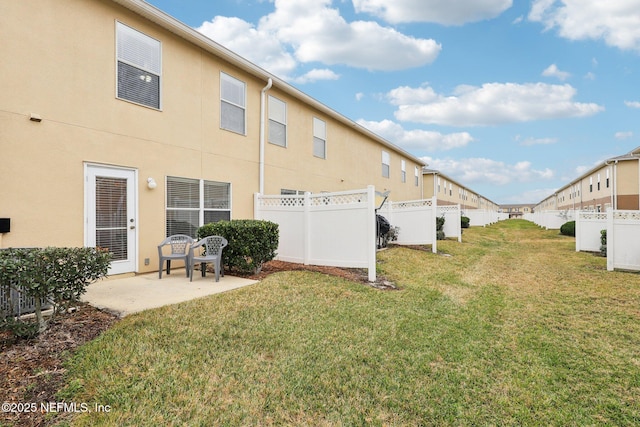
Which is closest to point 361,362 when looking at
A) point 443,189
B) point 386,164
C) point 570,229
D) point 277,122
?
point 277,122

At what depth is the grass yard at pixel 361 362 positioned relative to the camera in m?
2.58

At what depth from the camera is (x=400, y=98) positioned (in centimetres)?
1873

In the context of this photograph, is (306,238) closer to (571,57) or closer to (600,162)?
(571,57)

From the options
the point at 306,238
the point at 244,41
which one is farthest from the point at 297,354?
the point at 244,41

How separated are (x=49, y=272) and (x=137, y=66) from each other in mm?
5151

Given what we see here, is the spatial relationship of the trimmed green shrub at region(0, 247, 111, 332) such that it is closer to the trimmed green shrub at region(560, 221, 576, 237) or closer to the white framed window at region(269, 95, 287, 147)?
the white framed window at region(269, 95, 287, 147)

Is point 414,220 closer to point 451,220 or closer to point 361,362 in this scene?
point 451,220

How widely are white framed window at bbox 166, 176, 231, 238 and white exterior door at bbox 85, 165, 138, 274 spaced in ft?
2.71

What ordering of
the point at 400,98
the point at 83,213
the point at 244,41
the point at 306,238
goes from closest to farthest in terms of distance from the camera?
the point at 83,213 < the point at 306,238 < the point at 244,41 < the point at 400,98

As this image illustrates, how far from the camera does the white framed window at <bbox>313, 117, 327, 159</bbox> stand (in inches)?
498

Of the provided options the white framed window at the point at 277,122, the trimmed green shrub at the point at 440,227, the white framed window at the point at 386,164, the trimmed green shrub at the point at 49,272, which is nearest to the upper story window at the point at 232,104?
the white framed window at the point at 277,122

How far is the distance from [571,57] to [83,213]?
55.8 ft

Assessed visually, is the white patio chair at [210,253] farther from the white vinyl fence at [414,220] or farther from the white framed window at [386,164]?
the white framed window at [386,164]

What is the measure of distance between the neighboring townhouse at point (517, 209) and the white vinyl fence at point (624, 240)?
11609 centimetres
